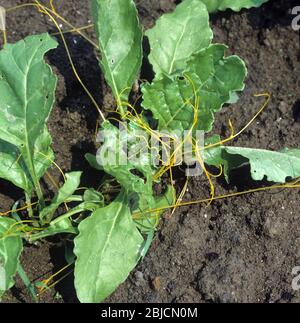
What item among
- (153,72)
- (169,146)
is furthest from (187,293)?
(153,72)

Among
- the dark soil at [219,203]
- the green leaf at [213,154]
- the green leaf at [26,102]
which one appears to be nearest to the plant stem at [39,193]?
the green leaf at [26,102]

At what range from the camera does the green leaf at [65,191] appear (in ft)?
6.77

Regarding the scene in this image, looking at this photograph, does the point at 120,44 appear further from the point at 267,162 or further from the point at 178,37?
the point at 267,162

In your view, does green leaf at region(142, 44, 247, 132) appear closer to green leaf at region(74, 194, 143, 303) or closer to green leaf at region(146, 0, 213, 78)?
green leaf at region(146, 0, 213, 78)

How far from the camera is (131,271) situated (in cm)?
215

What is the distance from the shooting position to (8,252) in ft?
6.55

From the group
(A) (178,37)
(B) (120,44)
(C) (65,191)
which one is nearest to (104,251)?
(C) (65,191)

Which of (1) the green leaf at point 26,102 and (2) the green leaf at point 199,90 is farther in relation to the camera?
A: (2) the green leaf at point 199,90

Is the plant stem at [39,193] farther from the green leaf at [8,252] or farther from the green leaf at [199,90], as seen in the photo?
the green leaf at [199,90]

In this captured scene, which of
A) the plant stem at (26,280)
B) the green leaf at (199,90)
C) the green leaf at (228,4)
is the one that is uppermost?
the green leaf at (228,4)

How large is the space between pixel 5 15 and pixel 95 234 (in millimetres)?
901

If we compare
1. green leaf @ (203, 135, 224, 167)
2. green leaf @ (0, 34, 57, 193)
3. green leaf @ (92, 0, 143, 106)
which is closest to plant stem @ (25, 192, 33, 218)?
green leaf @ (0, 34, 57, 193)

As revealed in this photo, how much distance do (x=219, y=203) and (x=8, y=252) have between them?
67 centimetres

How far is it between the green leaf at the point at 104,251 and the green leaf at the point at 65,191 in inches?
3.8
